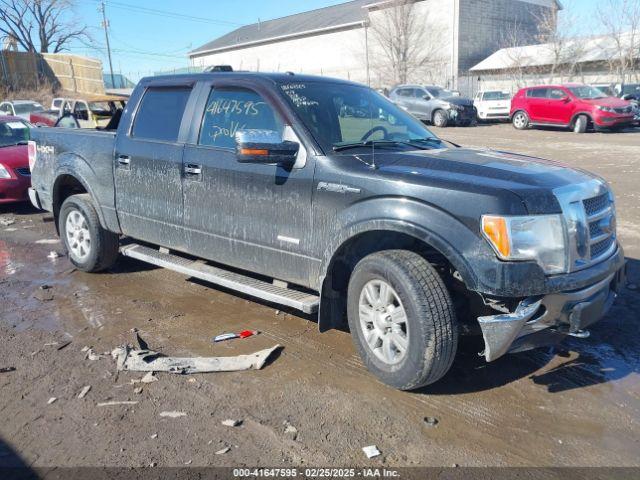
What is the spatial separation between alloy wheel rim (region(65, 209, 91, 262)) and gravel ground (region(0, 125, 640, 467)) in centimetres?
87

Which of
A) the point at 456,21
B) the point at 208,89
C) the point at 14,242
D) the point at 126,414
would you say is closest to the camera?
the point at 126,414

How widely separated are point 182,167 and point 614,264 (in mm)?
3338

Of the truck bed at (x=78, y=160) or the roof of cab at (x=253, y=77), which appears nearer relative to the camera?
the roof of cab at (x=253, y=77)

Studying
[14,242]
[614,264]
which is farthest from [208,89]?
[14,242]

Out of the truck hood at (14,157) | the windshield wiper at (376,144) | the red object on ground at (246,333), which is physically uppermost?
the windshield wiper at (376,144)

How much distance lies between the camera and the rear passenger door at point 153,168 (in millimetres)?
4909

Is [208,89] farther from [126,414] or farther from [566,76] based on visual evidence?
[566,76]

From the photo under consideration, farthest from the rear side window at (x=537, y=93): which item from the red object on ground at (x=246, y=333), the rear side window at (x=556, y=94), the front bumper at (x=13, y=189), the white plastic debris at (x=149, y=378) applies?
the white plastic debris at (x=149, y=378)

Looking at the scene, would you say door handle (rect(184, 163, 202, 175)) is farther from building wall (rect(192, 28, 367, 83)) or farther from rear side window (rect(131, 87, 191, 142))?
building wall (rect(192, 28, 367, 83))

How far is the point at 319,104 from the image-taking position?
14.4 feet

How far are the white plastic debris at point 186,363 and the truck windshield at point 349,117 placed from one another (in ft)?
5.19

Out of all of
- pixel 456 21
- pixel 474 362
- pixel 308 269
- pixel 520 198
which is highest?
pixel 456 21

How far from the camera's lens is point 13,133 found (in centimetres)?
1050

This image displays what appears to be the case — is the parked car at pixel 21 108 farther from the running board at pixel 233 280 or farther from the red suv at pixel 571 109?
the running board at pixel 233 280
